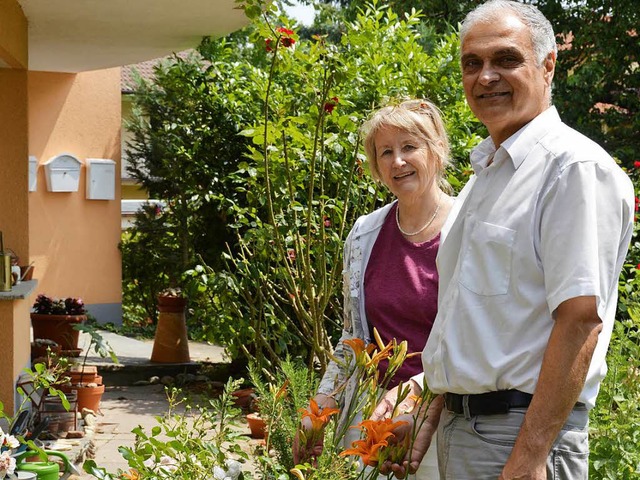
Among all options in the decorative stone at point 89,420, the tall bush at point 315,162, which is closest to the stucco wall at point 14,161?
the decorative stone at point 89,420

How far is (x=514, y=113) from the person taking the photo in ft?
6.84

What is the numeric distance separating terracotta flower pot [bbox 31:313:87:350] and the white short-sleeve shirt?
7.11 m

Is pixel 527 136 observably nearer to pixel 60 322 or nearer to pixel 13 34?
pixel 13 34

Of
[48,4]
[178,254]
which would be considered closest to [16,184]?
[48,4]

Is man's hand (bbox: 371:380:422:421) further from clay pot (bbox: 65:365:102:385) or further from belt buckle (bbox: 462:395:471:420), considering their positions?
clay pot (bbox: 65:365:102:385)

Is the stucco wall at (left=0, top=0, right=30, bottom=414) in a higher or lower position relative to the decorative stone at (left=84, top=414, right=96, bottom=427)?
higher

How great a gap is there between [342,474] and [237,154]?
22.3ft

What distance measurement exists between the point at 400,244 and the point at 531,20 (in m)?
1.01

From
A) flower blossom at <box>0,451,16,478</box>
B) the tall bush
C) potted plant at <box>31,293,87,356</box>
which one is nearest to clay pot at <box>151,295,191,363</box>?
potted plant at <box>31,293,87,356</box>

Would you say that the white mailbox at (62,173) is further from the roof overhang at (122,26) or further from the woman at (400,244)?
the woman at (400,244)

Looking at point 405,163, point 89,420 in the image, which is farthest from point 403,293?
point 89,420

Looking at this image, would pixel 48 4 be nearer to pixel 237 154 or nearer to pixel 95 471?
pixel 237 154

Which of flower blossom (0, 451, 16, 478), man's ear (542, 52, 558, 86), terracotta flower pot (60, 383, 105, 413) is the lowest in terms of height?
terracotta flower pot (60, 383, 105, 413)

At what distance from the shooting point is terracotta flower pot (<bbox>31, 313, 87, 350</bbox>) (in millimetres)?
8766
